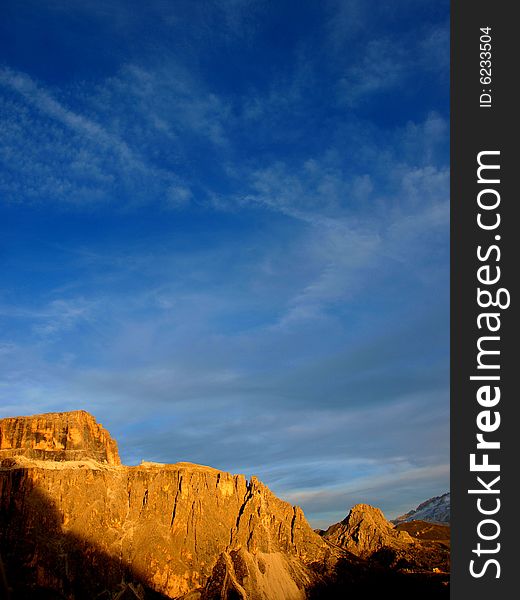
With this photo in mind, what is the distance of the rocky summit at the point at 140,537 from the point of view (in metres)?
152

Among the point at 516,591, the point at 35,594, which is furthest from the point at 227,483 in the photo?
the point at 516,591

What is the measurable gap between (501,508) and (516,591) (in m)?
5.24

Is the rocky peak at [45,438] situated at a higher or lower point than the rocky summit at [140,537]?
higher

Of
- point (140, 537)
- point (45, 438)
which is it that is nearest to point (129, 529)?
point (140, 537)

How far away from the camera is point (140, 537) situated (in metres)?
170

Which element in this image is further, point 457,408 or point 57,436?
point 57,436

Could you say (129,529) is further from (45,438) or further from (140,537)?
(45,438)

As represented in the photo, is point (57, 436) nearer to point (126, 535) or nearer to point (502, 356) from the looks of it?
point (126, 535)

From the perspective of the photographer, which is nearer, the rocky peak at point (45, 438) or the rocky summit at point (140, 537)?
the rocky summit at point (140, 537)

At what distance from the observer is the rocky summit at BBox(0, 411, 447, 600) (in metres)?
152

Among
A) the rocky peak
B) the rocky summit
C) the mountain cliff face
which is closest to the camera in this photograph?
the rocky summit

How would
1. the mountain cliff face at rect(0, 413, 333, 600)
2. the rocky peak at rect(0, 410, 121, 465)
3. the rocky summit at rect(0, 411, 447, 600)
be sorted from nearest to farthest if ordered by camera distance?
the rocky summit at rect(0, 411, 447, 600) < the mountain cliff face at rect(0, 413, 333, 600) < the rocky peak at rect(0, 410, 121, 465)

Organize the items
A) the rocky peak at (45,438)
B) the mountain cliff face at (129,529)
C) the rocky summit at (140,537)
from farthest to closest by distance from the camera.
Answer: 1. the rocky peak at (45,438)
2. the mountain cliff face at (129,529)
3. the rocky summit at (140,537)

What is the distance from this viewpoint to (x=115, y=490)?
178875 mm
